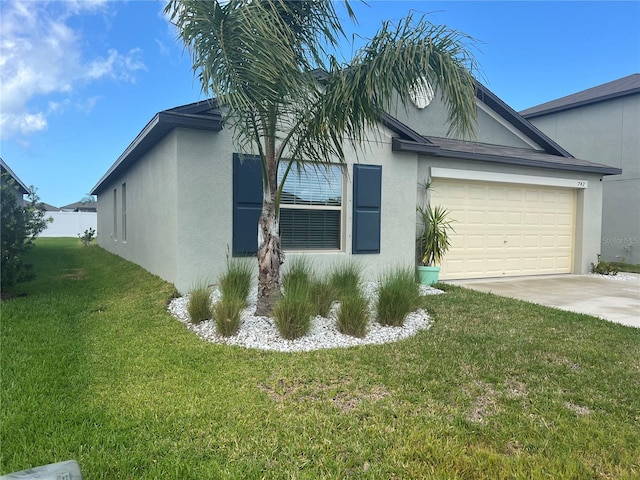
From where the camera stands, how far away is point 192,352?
163 inches

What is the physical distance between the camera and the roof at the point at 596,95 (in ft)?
44.3

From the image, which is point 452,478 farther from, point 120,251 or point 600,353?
point 120,251

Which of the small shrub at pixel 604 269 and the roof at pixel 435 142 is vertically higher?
the roof at pixel 435 142

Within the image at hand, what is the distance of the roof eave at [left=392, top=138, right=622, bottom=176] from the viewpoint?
809 cm

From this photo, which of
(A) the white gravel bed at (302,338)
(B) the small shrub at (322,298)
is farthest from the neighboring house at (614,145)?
(B) the small shrub at (322,298)

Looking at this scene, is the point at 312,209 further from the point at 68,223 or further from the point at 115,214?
the point at 68,223

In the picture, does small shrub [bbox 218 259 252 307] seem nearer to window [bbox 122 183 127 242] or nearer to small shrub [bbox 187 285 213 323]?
small shrub [bbox 187 285 213 323]

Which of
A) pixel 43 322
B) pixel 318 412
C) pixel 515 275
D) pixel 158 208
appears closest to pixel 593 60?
pixel 515 275

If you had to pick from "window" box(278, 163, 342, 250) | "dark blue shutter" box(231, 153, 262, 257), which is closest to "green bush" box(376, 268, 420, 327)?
"window" box(278, 163, 342, 250)

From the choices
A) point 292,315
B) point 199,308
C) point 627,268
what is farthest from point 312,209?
point 627,268

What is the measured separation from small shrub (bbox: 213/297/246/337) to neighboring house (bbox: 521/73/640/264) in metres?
14.3

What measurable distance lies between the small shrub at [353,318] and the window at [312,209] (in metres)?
2.85

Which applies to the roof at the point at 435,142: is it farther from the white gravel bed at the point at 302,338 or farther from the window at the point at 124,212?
the white gravel bed at the point at 302,338

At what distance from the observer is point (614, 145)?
13.8 m
